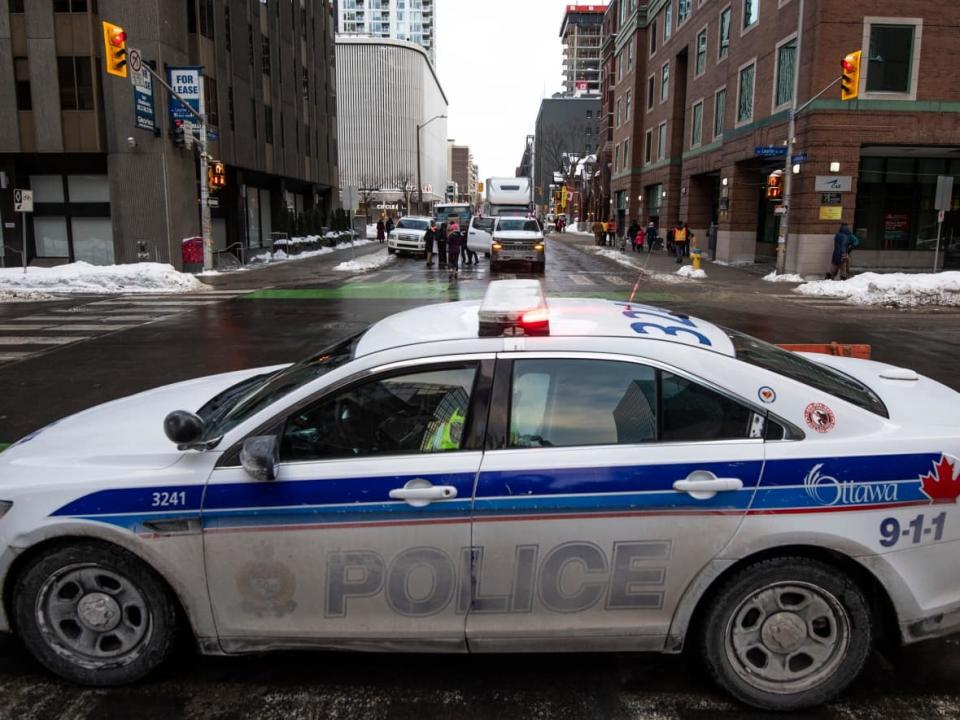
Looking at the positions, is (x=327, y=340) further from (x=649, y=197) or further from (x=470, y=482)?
(x=649, y=197)

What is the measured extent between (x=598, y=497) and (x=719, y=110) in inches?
1480

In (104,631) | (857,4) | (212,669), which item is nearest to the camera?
(104,631)

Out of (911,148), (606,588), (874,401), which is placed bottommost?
(606,588)

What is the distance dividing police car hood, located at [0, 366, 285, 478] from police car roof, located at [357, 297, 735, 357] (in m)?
1.02

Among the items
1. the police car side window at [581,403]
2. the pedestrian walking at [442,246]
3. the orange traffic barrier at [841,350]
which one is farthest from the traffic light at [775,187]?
the police car side window at [581,403]

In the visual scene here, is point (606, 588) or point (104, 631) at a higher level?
point (606, 588)

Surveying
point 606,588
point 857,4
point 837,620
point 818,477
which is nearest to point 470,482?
point 606,588

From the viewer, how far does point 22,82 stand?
2770 cm

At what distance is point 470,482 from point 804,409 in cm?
141

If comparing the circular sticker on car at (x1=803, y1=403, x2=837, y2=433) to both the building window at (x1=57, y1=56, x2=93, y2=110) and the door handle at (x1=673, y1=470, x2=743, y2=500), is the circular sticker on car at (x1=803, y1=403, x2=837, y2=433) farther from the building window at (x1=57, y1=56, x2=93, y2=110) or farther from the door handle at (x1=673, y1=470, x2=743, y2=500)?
the building window at (x1=57, y1=56, x2=93, y2=110)

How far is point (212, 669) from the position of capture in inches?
136

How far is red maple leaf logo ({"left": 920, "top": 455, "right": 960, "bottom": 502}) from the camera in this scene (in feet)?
10.0

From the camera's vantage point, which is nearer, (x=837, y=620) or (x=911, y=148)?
(x=837, y=620)

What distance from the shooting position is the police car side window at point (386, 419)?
3.17 metres
